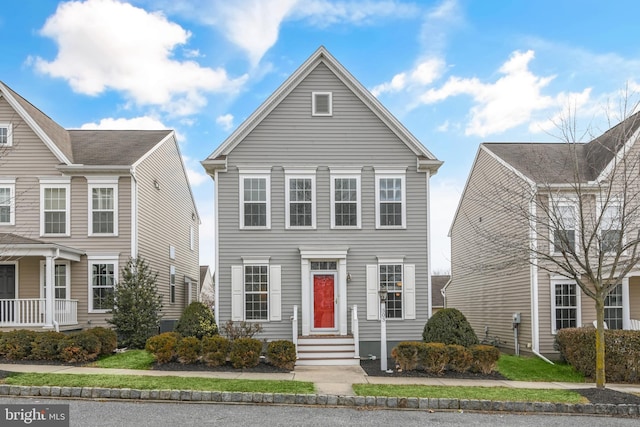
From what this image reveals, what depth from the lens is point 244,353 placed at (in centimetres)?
1486

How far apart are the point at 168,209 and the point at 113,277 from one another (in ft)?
18.1

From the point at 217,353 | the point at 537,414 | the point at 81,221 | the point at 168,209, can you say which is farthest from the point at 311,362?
the point at 168,209

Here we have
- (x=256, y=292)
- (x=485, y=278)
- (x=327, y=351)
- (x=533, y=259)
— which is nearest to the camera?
(x=327, y=351)

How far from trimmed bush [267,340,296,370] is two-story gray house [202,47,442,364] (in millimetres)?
2915

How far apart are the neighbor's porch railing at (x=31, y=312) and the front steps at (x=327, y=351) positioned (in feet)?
24.5

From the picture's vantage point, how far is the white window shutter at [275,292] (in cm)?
1831

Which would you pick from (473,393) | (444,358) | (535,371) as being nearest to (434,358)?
(444,358)

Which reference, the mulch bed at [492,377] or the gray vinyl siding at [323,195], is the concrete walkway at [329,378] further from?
the gray vinyl siding at [323,195]

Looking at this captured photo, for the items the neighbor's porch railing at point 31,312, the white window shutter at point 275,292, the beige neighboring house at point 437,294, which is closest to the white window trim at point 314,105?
the white window shutter at point 275,292

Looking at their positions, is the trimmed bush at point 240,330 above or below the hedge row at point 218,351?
above

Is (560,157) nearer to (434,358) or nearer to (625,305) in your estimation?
(625,305)

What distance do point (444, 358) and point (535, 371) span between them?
286 cm

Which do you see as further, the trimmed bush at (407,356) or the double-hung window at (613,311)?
the double-hung window at (613,311)

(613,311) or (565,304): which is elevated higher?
(565,304)
